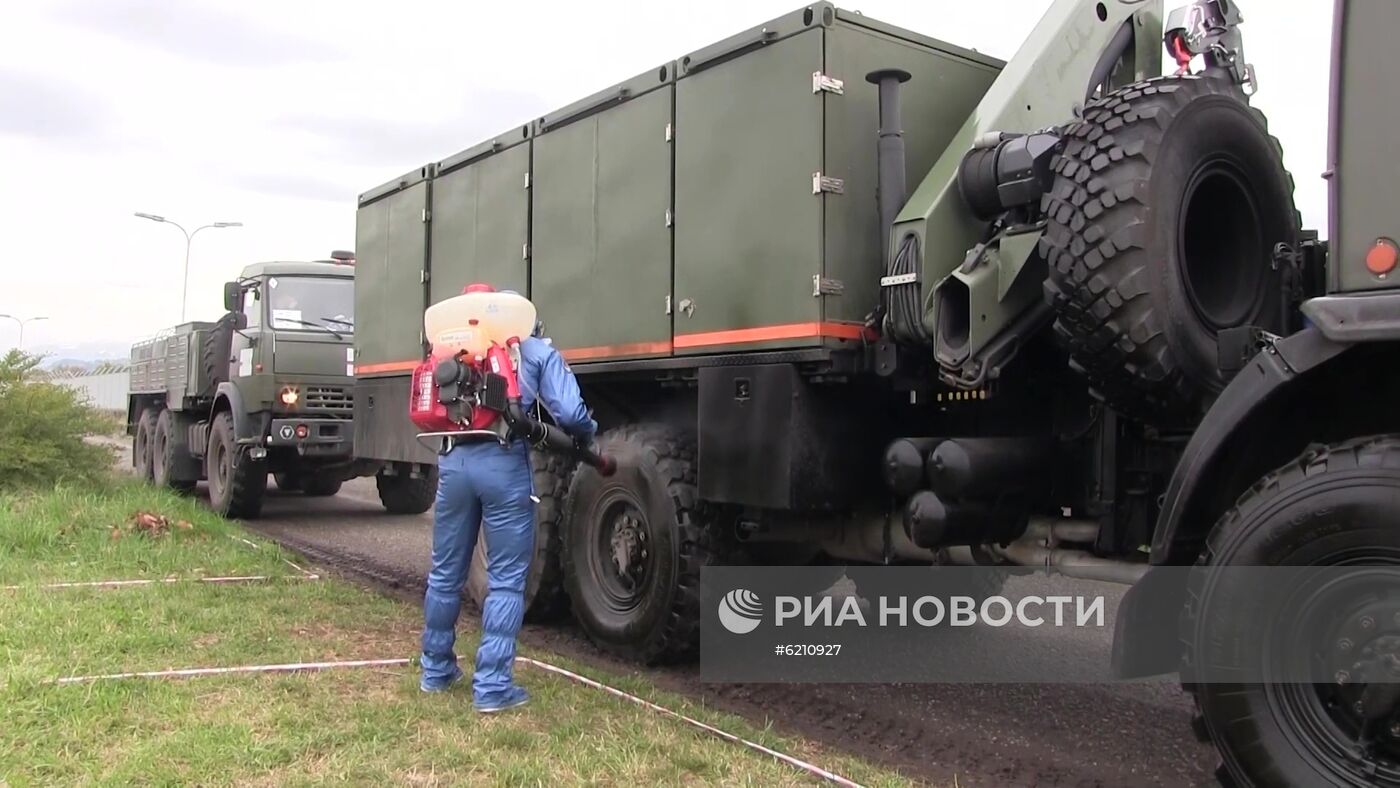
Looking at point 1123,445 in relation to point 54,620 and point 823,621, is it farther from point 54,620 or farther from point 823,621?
point 54,620

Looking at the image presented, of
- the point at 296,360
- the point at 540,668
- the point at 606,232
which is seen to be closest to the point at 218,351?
the point at 296,360

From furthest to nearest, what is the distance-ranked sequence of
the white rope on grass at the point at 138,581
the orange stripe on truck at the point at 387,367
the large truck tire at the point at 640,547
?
the orange stripe on truck at the point at 387,367 < the white rope on grass at the point at 138,581 < the large truck tire at the point at 640,547

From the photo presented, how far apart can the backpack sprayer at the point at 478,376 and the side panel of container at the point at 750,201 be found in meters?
0.94

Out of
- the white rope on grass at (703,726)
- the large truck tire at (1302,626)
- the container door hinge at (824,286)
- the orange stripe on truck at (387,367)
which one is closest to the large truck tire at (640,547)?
the white rope on grass at (703,726)

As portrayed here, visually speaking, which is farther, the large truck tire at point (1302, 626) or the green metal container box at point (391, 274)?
the green metal container box at point (391, 274)

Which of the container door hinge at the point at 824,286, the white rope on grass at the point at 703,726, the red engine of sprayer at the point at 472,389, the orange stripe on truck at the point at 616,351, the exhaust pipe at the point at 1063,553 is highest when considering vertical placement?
the container door hinge at the point at 824,286

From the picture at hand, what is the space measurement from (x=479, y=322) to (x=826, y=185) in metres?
1.64

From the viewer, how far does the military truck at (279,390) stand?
11602mm

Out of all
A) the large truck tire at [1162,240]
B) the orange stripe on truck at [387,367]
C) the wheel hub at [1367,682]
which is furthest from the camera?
the orange stripe on truck at [387,367]

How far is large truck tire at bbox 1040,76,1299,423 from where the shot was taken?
3.70 m

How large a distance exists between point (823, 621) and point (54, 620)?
4206 millimetres

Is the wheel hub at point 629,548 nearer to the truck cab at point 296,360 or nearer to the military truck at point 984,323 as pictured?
the military truck at point 984,323

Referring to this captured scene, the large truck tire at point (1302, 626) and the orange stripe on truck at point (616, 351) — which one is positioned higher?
the orange stripe on truck at point (616, 351)

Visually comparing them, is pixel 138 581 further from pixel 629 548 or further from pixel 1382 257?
pixel 1382 257
